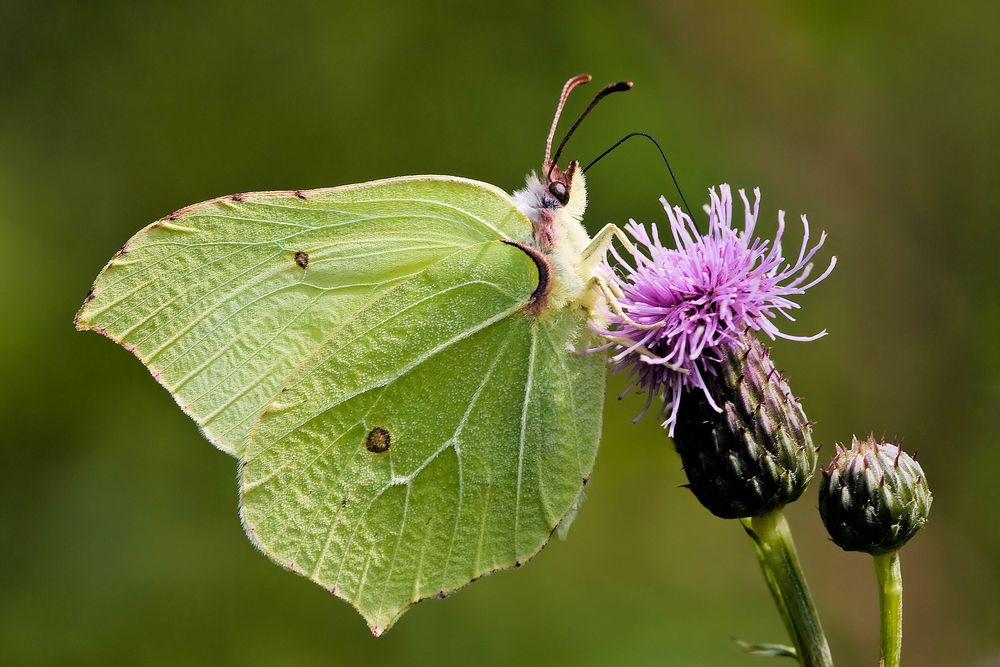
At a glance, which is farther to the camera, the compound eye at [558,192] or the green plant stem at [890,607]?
the compound eye at [558,192]

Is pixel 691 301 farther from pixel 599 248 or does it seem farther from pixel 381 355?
pixel 381 355

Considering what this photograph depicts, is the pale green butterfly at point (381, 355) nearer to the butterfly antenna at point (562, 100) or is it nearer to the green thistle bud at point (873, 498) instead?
the butterfly antenna at point (562, 100)

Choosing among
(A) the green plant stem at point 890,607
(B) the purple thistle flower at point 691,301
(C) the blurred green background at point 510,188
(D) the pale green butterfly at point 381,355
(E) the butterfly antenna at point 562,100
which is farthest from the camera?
(C) the blurred green background at point 510,188

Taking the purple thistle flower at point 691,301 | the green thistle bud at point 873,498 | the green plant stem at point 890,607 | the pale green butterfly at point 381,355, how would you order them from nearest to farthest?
the green plant stem at point 890,607 → the green thistle bud at point 873,498 → the purple thistle flower at point 691,301 → the pale green butterfly at point 381,355

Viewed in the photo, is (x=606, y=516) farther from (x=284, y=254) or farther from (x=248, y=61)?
(x=248, y=61)

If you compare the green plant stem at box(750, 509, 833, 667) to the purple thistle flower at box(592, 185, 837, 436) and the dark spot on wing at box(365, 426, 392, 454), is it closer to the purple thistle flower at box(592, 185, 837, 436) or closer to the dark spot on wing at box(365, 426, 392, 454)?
the purple thistle flower at box(592, 185, 837, 436)

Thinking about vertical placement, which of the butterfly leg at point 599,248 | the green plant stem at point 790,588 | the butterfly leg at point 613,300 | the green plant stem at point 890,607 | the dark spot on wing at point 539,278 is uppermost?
the butterfly leg at point 599,248

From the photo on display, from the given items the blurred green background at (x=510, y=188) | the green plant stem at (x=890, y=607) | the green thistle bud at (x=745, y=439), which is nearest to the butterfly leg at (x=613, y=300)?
the green thistle bud at (x=745, y=439)
